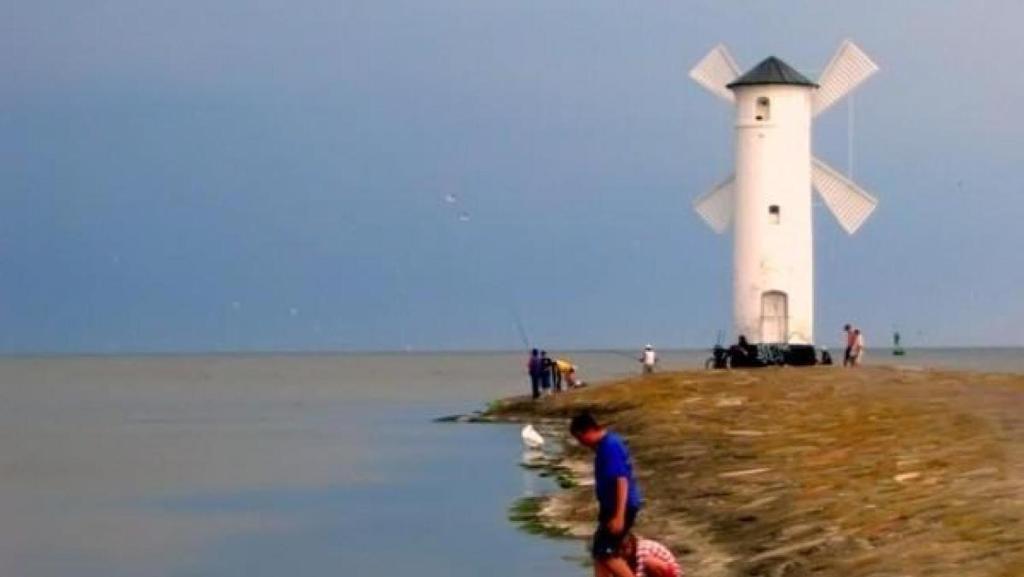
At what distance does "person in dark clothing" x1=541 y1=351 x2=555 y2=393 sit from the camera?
194 feet

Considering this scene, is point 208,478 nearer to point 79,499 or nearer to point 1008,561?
point 79,499

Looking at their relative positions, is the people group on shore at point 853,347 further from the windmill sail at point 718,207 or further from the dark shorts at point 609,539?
the dark shorts at point 609,539

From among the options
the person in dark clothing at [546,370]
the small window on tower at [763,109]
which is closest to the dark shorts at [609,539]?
the small window on tower at [763,109]

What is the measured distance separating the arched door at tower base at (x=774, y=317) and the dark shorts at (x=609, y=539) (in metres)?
38.1

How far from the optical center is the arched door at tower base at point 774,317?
53.7 m

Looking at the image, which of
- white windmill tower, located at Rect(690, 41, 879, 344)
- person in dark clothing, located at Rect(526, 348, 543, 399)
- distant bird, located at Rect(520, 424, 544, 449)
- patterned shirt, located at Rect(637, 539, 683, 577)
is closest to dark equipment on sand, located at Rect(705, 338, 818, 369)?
white windmill tower, located at Rect(690, 41, 879, 344)

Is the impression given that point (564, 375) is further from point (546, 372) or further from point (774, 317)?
point (774, 317)

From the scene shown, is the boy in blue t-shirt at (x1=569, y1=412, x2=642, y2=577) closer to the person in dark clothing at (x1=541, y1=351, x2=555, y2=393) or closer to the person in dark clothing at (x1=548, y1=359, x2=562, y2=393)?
the person in dark clothing at (x1=541, y1=351, x2=555, y2=393)

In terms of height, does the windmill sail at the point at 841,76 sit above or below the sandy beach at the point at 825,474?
above

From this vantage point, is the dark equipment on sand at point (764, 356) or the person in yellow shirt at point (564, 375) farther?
the person in yellow shirt at point (564, 375)

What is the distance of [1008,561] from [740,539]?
554 centimetres

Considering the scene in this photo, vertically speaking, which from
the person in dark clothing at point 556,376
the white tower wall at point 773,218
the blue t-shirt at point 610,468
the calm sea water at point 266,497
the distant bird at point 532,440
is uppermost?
the white tower wall at point 773,218

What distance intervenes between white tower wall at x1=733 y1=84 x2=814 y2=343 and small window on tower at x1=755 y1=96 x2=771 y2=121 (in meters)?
0.03

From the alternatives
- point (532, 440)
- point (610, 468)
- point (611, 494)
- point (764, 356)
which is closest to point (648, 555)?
point (611, 494)
